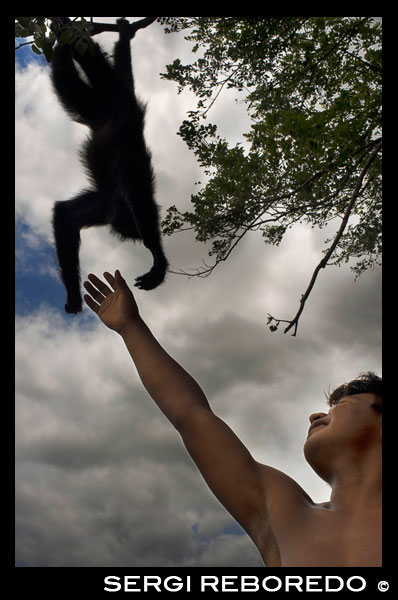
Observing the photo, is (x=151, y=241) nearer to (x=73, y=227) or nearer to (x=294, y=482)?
(x=73, y=227)

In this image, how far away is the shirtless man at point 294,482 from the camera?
1660 millimetres

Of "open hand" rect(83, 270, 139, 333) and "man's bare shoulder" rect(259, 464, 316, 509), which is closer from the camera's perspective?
"man's bare shoulder" rect(259, 464, 316, 509)

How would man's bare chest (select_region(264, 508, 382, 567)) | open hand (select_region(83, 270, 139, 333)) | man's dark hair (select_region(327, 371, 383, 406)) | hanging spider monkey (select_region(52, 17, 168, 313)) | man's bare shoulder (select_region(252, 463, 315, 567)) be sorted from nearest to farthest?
man's bare chest (select_region(264, 508, 382, 567))
man's bare shoulder (select_region(252, 463, 315, 567))
man's dark hair (select_region(327, 371, 383, 406))
open hand (select_region(83, 270, 139, 333))
hanging spider monkey (select_region(52, 17, 168, 313))

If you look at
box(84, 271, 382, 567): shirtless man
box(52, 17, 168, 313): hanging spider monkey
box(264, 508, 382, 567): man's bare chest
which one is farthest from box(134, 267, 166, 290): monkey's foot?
box(264, 508, 382, 567): man's bare chest

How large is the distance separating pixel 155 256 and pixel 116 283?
26.1 inches

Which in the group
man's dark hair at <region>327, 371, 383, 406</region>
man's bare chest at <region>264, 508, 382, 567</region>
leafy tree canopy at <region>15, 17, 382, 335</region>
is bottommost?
man's bare chest at <region>264, 508, 382, 567</region>

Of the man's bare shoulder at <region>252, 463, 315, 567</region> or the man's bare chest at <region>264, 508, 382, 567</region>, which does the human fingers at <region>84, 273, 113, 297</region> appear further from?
the man's bare chest at <region>264, 508, 382, 567</region>

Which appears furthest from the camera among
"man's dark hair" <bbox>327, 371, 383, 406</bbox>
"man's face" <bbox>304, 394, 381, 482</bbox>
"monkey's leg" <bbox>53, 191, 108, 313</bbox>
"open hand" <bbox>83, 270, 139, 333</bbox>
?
"monkey's leg" <bbox>53, 191, 108, 313</bbox>

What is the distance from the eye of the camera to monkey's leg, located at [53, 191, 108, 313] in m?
3.32

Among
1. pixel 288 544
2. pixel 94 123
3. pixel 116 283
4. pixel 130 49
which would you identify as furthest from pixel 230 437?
pixel 130 49

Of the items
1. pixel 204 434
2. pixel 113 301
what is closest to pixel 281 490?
pixel 204 434

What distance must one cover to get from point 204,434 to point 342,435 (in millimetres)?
513

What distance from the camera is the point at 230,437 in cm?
184
